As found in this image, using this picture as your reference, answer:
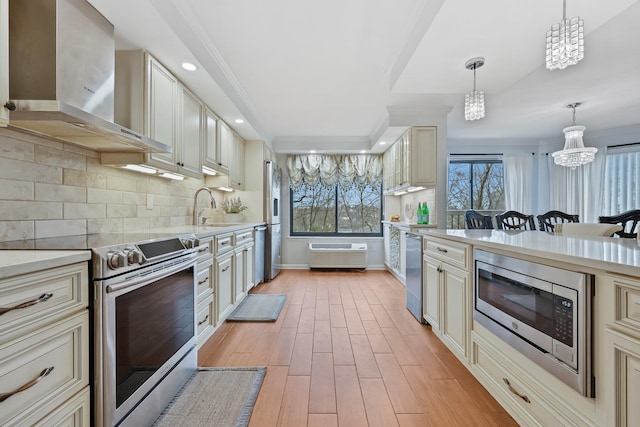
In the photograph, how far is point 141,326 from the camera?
1401mm

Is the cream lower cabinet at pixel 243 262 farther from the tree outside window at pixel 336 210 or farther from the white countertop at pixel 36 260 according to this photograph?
the tree outside window at pixel 336 210

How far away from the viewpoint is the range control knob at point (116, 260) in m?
1.17

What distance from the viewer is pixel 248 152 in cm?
466

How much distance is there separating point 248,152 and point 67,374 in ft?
12.9

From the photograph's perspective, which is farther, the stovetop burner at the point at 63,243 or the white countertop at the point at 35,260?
the stovetop burner at the point at 63,243

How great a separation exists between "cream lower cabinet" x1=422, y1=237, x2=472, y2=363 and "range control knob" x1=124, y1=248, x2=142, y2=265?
1866mm

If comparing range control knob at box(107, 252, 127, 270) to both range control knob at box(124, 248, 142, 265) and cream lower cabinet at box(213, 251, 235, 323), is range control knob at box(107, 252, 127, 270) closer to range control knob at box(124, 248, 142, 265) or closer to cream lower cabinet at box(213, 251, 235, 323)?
range control knob at box(124, 248, 142, 265)

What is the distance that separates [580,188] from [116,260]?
268 inches

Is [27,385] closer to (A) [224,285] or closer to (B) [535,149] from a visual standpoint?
(A) [224,285]

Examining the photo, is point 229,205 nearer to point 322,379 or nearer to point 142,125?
point 142,125

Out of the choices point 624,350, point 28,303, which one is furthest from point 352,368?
point 28,303

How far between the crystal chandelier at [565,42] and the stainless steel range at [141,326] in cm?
236

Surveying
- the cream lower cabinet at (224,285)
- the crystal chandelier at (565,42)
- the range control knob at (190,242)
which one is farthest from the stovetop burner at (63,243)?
the crystal chandelier at (565,42)

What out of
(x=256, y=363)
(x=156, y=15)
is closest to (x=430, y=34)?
(x=156, y=15)
